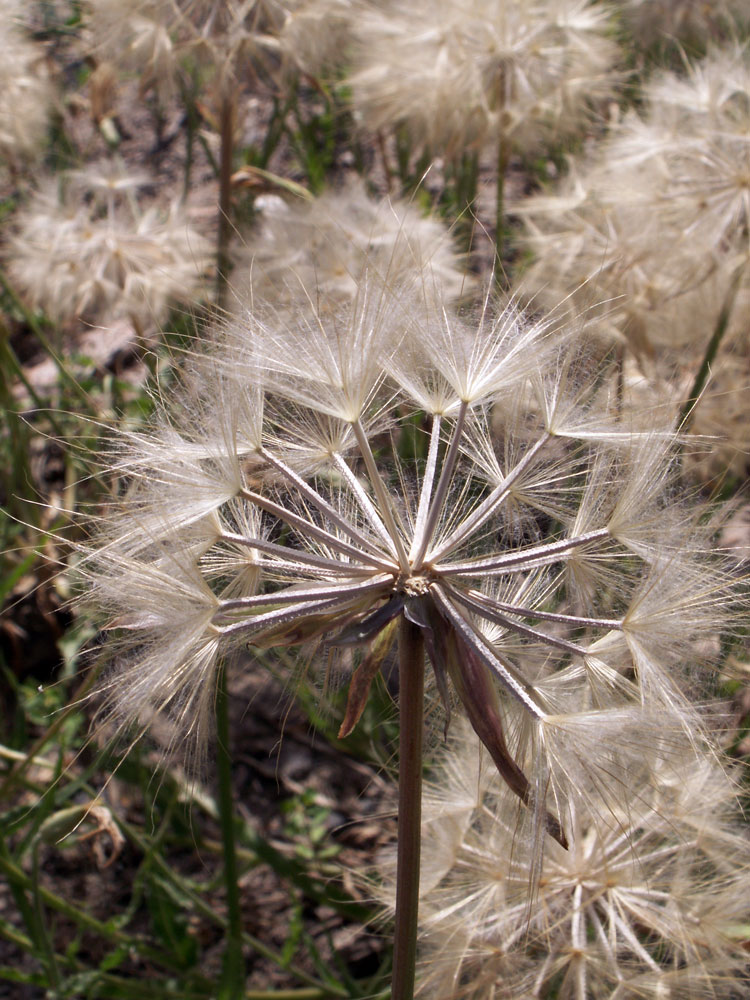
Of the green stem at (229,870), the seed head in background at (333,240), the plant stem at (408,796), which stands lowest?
the green stem at (229,870)

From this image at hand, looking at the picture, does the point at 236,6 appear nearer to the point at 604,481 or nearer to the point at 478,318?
the point at 478,318

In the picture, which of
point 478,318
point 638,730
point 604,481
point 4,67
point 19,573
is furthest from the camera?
point 4,67

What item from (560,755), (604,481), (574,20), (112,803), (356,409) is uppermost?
(574,20)

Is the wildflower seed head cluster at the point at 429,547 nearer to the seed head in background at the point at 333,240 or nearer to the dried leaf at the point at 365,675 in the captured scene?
the dried leaf at the point at 365,675

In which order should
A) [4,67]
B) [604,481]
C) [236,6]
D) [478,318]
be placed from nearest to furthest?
1. [604,481]
2. [478,318]
3. [236,6]
4. [4,67]

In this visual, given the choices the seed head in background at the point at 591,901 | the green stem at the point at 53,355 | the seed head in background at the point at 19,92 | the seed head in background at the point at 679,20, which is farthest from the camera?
the seed head in background at the point at 679,20

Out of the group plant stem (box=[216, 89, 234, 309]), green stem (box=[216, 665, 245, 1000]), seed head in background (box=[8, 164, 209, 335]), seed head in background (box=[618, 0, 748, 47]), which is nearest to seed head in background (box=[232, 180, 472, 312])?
plant stem (box=[216, 89, 234, 309])

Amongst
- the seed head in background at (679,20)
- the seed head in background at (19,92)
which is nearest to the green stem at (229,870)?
the seed head in background at (19,92)

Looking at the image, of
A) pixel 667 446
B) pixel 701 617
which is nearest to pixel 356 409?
pixel 667 446
